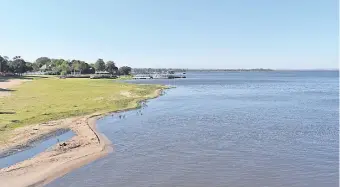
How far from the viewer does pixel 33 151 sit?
24109 millimetres

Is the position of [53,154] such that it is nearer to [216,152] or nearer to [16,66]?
[216,152]

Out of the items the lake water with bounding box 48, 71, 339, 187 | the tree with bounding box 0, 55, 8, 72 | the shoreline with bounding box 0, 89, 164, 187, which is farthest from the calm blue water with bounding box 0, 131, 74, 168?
the tree with bounding box 0, 55, 8, 72

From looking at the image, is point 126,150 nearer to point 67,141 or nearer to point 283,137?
point 67,141

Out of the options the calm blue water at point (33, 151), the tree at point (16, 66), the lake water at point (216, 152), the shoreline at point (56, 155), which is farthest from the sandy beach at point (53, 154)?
the tree at point (16, 66)

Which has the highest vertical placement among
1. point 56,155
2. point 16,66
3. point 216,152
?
point 16,66

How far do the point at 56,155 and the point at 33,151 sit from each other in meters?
2.09

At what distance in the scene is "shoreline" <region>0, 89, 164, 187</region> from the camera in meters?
19.0

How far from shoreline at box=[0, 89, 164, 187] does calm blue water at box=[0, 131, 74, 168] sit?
23.2 inches

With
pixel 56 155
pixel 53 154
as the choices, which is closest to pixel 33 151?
pixel 53 154

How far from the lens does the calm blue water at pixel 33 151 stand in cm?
2155

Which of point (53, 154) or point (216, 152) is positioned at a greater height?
point (53, 154)

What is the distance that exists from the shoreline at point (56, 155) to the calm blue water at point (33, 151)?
0.59 metres

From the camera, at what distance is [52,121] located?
3472 cm

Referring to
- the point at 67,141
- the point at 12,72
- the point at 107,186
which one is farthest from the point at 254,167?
the point at 12,72
